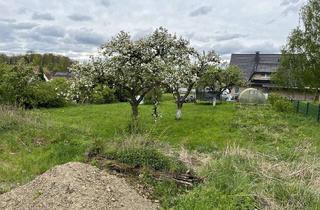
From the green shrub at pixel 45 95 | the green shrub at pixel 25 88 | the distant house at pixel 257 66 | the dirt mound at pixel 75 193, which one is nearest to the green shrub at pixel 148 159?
the dirt mound at pixel 75 193

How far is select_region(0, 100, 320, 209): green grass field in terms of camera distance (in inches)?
220

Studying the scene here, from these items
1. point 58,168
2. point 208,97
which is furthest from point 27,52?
point 58,168

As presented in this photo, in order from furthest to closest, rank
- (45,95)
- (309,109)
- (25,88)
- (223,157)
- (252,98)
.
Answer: (252,98) → (45,95) → (25,88) → (309,109) → (223,157)

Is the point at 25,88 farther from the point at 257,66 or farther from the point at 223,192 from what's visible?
the point at 257,66

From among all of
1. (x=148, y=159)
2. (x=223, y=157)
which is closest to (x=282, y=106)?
(x=223, y=157)

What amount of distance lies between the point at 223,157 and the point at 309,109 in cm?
1661

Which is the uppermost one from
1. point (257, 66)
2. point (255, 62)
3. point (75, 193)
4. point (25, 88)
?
point (255, 62)

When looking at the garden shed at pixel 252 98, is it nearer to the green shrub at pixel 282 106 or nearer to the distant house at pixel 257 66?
the green shrub at pixel 282 106

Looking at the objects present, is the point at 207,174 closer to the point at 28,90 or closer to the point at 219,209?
the point at 219,209

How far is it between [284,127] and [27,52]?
54.7 metres

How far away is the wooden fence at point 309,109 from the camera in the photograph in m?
Result: 20.3

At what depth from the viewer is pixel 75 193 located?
5406 millimetres

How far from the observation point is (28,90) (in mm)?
26125

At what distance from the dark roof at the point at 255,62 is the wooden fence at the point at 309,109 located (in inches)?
1460
